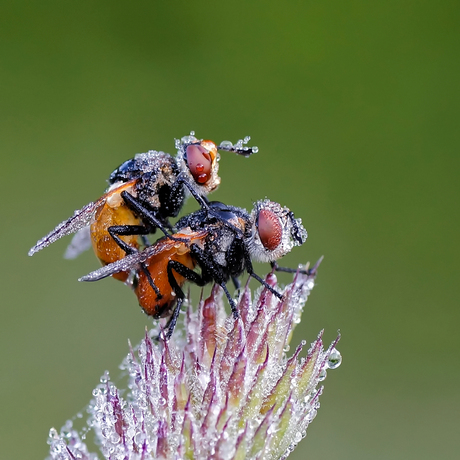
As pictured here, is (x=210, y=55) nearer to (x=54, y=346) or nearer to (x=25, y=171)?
(x=25, y=171)

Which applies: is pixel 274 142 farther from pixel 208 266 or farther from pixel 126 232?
pixel 208 266

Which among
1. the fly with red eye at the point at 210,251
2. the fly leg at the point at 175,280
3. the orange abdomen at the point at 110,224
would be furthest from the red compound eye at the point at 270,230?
the orange abdomen at the point at 110,224

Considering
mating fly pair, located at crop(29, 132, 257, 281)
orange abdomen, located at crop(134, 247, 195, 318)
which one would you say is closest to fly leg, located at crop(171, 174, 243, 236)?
mating fly pair, located at crop(29, 132, 257, 281)

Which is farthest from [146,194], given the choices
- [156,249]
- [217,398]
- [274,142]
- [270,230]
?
[274,142]

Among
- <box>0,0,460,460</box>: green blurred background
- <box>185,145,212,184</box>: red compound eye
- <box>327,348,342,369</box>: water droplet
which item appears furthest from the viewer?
<box>0,0,460,460</box>: green blurred background

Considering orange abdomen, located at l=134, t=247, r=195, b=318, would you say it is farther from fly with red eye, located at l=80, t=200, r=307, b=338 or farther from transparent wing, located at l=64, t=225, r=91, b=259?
transparent wing, located at l=64, t=225, r=91, b=259
